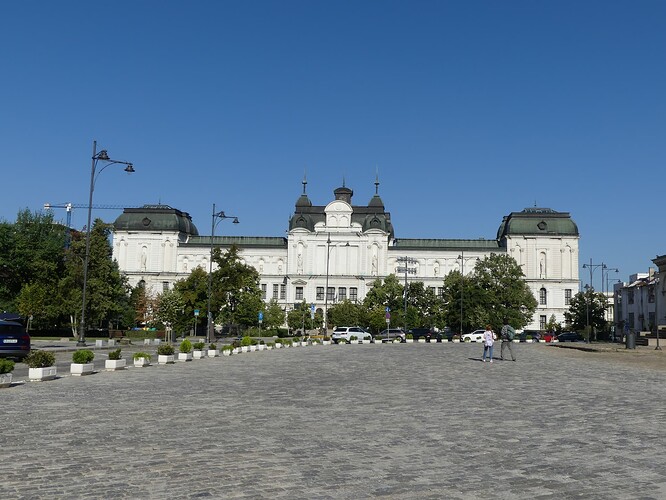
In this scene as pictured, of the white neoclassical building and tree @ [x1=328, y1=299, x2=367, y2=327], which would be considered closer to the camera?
tree @ [x1=328, y1=299, x2=367, y2=327]

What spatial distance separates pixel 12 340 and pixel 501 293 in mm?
65940

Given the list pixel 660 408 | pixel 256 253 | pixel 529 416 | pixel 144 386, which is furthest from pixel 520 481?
pixel 256 253

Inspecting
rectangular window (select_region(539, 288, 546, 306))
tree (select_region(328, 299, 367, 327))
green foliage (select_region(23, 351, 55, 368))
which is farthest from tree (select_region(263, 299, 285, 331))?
green foliage (select_region(23, 351, 55, 368))

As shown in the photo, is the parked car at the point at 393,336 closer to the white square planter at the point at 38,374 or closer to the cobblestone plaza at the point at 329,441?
the white square planter at the point at 38,374

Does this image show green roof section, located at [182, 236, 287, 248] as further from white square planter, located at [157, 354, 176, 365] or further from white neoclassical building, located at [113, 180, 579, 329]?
white square planter, located at [157, 354, 176, 365]

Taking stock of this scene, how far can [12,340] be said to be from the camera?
84.9ft

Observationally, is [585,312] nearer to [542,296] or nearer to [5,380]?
[542,296]

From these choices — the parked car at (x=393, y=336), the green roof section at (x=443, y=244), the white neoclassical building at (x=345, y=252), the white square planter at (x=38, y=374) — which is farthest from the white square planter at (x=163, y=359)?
the green roof section at (x=443, y=244)

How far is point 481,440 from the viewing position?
10.3 m

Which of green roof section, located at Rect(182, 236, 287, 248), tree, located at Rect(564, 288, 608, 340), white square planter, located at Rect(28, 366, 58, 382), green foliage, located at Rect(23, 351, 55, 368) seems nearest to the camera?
white square planter, located at Rect(28, 366, 58, 382)

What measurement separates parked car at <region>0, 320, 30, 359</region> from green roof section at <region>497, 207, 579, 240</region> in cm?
9858

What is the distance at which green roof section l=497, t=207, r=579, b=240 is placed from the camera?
115 metres

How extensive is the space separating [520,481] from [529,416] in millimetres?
5534

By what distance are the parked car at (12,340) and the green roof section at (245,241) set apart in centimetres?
9440
